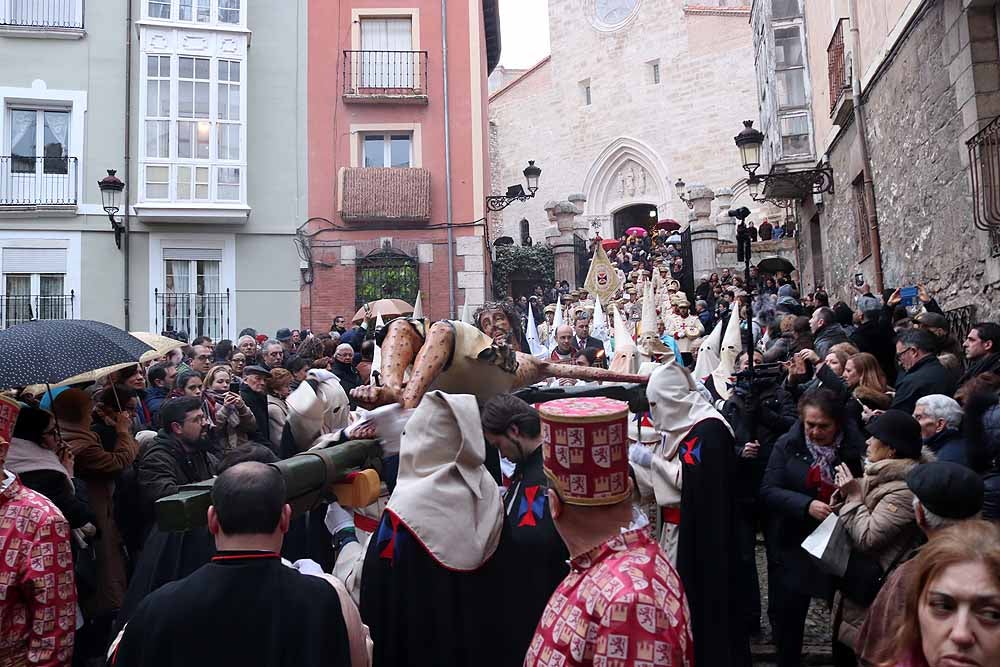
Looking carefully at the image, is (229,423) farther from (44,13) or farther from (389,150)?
(44,13)

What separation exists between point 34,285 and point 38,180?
214cm

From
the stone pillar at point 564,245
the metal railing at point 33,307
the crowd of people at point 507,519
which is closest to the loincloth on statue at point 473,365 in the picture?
the crowd of people at point 507,519

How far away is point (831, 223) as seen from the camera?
14344 millimetres

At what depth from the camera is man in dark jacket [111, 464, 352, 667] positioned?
2160 mm

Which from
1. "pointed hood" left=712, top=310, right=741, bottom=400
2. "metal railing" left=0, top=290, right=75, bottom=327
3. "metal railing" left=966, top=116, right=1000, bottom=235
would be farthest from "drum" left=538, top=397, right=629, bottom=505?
"metal railing" left=0, top=290, right=75, bottom=327

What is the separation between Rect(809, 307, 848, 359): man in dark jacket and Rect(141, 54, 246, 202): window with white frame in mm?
12407

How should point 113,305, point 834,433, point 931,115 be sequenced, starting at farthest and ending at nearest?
point 113,305
point 931,115
point 834,433

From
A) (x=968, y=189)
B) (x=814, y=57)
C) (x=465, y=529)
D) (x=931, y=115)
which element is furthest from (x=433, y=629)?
(x=814, y=57)

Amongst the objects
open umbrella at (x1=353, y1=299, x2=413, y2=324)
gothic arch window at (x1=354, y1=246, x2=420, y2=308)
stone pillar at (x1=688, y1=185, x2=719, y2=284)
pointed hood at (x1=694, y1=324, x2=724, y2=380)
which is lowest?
pointed hood at (x1=694, y1=324, x2=724, y2=380)

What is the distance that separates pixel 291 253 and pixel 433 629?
50.4 ft

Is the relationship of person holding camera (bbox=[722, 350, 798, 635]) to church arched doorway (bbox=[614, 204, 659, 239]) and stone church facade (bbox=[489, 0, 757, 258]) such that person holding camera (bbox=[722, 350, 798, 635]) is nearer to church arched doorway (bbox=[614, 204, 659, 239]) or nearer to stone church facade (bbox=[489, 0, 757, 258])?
stone church facade (bbox=[489, 0, 757, 258])

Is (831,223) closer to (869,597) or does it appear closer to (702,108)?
(869,597)

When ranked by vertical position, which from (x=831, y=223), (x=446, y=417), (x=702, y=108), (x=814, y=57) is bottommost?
(x=446, y=417)

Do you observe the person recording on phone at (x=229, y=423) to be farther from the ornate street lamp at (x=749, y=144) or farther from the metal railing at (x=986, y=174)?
the ornate street lamp at (x=749, y=144)
